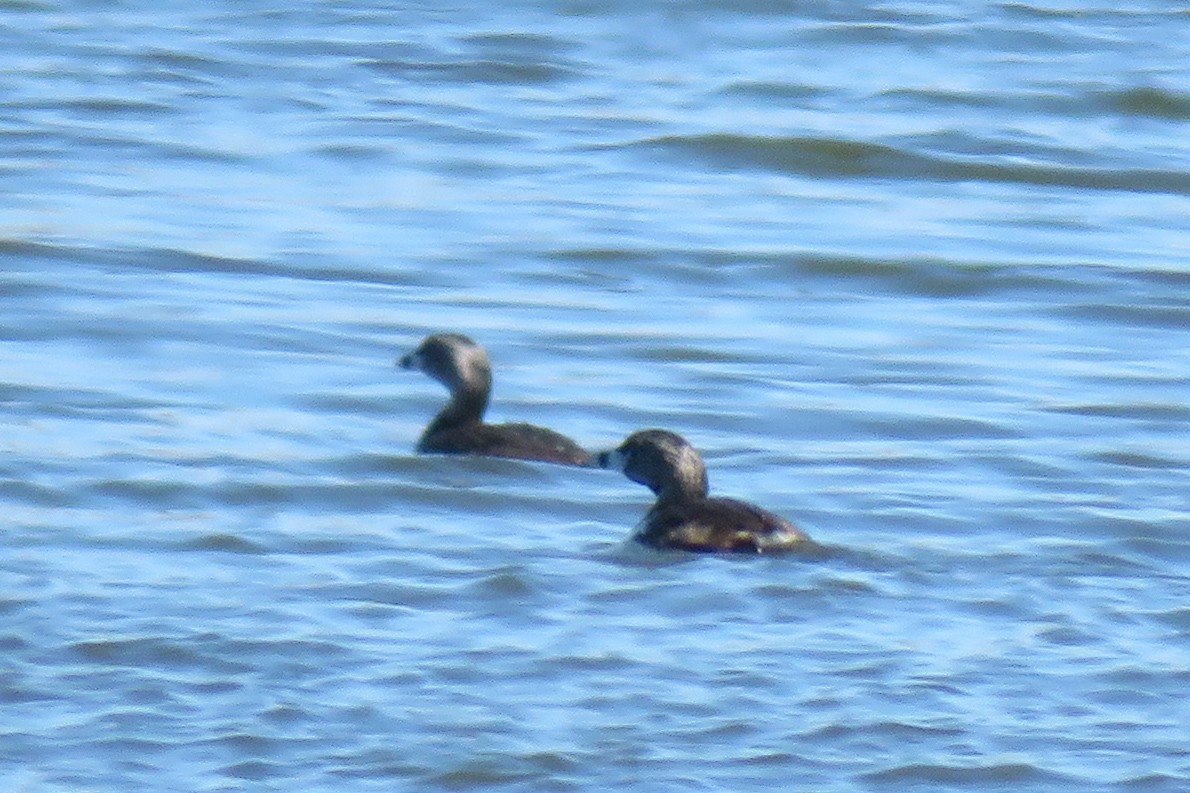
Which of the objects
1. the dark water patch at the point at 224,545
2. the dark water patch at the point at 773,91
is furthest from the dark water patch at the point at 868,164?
the dark water patch at the point at 224,545

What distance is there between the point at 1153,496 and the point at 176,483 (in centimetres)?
Result: 307

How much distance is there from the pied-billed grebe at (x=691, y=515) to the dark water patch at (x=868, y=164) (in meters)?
7.54

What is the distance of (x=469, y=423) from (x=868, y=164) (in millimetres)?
6668

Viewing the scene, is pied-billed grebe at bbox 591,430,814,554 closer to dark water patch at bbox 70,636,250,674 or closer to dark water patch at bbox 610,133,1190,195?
dark water patch at bbox 70,636,250,674

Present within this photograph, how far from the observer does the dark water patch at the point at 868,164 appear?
17.4 m

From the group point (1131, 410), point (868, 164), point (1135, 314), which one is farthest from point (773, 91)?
point (1131, 410)

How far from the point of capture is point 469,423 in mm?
11336

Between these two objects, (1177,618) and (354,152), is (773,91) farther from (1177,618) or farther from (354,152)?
(1177,618)

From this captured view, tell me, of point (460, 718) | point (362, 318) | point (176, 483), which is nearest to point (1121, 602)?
point (460, 718)

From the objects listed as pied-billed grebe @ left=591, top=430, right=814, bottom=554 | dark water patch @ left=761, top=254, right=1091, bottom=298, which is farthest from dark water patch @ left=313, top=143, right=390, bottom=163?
pied-billed grebe @ left=591, top=430, right=814, bottom=554

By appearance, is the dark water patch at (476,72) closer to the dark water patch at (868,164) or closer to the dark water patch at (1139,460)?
the dark water patch at (868,164)

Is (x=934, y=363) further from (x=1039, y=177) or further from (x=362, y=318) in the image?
(x=1039, y=177)

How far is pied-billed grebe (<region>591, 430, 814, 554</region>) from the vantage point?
9148 mm

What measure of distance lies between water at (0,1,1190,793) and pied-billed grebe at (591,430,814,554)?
94mm
